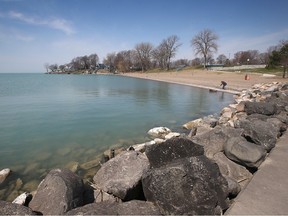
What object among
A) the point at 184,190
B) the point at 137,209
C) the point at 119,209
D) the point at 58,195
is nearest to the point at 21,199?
the point at 58,195

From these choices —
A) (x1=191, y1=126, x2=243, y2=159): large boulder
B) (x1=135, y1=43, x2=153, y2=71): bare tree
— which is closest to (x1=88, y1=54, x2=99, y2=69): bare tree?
(x1=135, y1=43, x2=153, y2=71): bare tree

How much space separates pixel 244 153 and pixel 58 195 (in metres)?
3.72

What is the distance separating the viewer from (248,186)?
3.74 meters

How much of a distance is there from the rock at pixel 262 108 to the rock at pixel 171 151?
19.7 ft

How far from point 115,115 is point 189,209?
38.0 ft

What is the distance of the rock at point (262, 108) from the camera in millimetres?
8531

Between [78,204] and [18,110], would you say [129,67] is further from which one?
[78,204]

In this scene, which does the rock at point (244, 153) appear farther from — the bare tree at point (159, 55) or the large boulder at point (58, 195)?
the bare tree at point (159, 55)

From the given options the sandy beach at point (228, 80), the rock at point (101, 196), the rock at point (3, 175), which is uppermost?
the rock at point (101, 196)

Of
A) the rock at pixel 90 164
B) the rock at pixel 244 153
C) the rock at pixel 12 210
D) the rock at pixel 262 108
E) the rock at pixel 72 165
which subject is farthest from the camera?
the rock at pixel 262 108

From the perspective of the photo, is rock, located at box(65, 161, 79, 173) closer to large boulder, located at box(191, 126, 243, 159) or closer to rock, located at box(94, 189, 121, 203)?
rock, located at box(94, 189, 121, 203)

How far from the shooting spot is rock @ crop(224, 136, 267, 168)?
441cm

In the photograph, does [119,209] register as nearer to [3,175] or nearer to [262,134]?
[262,134]

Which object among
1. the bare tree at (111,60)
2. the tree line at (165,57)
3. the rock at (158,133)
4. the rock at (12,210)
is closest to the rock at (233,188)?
the rock at (12,210)
